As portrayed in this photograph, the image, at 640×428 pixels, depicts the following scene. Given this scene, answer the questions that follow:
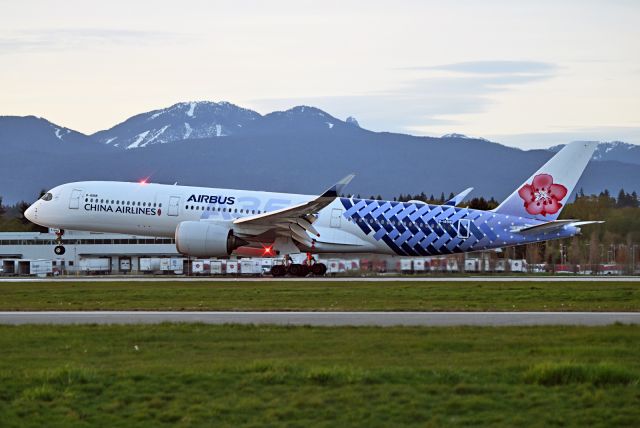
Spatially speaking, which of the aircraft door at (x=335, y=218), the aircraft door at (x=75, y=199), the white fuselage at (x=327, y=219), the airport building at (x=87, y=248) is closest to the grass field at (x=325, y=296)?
the white fuselage at (x=327, y=219)

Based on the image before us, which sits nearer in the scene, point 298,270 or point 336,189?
point 336,189

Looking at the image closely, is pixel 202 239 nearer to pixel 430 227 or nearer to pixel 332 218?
pixel 332 218

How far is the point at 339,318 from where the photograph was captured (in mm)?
26078

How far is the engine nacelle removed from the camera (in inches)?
1820

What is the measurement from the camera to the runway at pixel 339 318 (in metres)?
24.8

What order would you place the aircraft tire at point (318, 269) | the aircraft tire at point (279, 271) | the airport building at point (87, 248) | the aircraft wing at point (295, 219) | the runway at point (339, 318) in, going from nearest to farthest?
the runway at point (339, 318)
the aircraft wing at point (295, 219)
the aircraft tire at point (279, 271)
the aircraft tire at point (318, 269)
the airport building at point (87, 248)

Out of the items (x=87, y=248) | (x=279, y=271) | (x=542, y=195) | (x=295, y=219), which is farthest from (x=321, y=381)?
(x=87, y=248)

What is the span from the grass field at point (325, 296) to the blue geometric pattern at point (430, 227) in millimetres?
5257

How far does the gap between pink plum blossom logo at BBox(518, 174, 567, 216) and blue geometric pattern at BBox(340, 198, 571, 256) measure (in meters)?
0.97

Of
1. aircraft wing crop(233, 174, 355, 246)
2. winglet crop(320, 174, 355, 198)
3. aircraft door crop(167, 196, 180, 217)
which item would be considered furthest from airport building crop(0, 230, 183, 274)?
winglet crop(320, 174, 355, 198)

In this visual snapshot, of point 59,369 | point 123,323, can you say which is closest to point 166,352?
point 59,369

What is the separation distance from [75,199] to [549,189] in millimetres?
21554

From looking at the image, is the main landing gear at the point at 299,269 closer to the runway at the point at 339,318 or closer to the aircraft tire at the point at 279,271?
the aircraft tire at the point at 279,271

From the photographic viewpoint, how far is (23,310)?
29578 millimetres
